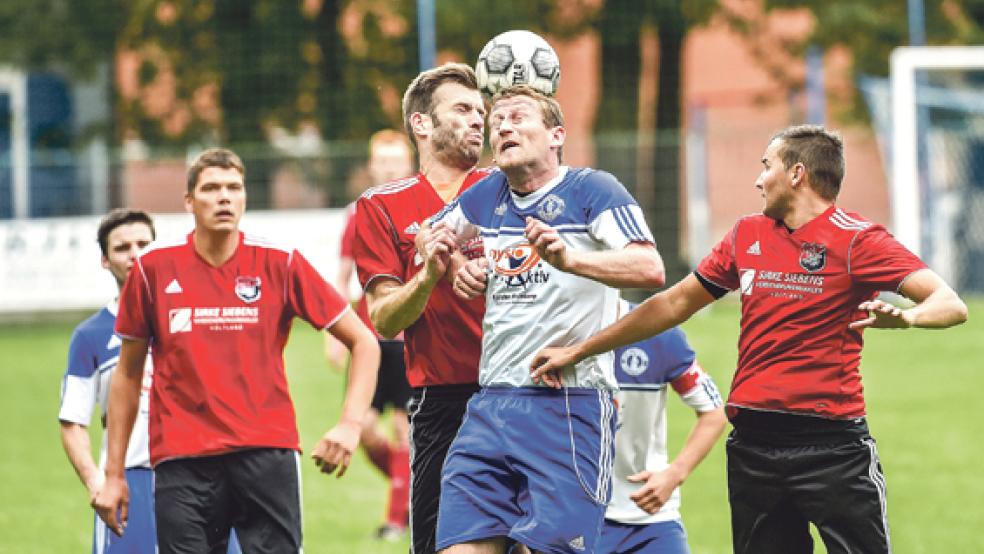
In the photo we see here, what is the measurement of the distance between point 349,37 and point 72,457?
68.5 feet

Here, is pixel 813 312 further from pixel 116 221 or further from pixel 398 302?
pixel 116 221

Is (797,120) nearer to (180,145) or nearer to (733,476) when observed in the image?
(180,145)

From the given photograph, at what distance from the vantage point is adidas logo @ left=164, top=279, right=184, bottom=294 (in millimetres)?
5922

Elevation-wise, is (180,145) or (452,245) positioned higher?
(180,145)

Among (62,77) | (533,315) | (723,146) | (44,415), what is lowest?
(44,415)

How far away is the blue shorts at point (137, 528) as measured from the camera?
6.46 meters

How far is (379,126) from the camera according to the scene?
25.5 metres

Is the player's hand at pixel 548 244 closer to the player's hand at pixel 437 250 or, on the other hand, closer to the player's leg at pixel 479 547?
the player's hand at pixel 437 250

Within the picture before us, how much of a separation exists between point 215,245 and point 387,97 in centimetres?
1966

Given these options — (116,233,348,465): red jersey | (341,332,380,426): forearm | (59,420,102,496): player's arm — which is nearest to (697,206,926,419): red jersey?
(341,332,380,426): forearm

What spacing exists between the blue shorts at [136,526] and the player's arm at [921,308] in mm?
2954

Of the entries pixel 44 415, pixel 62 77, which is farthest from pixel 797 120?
pixel 44 415

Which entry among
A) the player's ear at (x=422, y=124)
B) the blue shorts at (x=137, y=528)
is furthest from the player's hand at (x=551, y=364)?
the blue shorts at (x=137, y=528)

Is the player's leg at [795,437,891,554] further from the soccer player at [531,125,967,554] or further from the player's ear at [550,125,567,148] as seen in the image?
the player's ear at [550,125,567,148]
